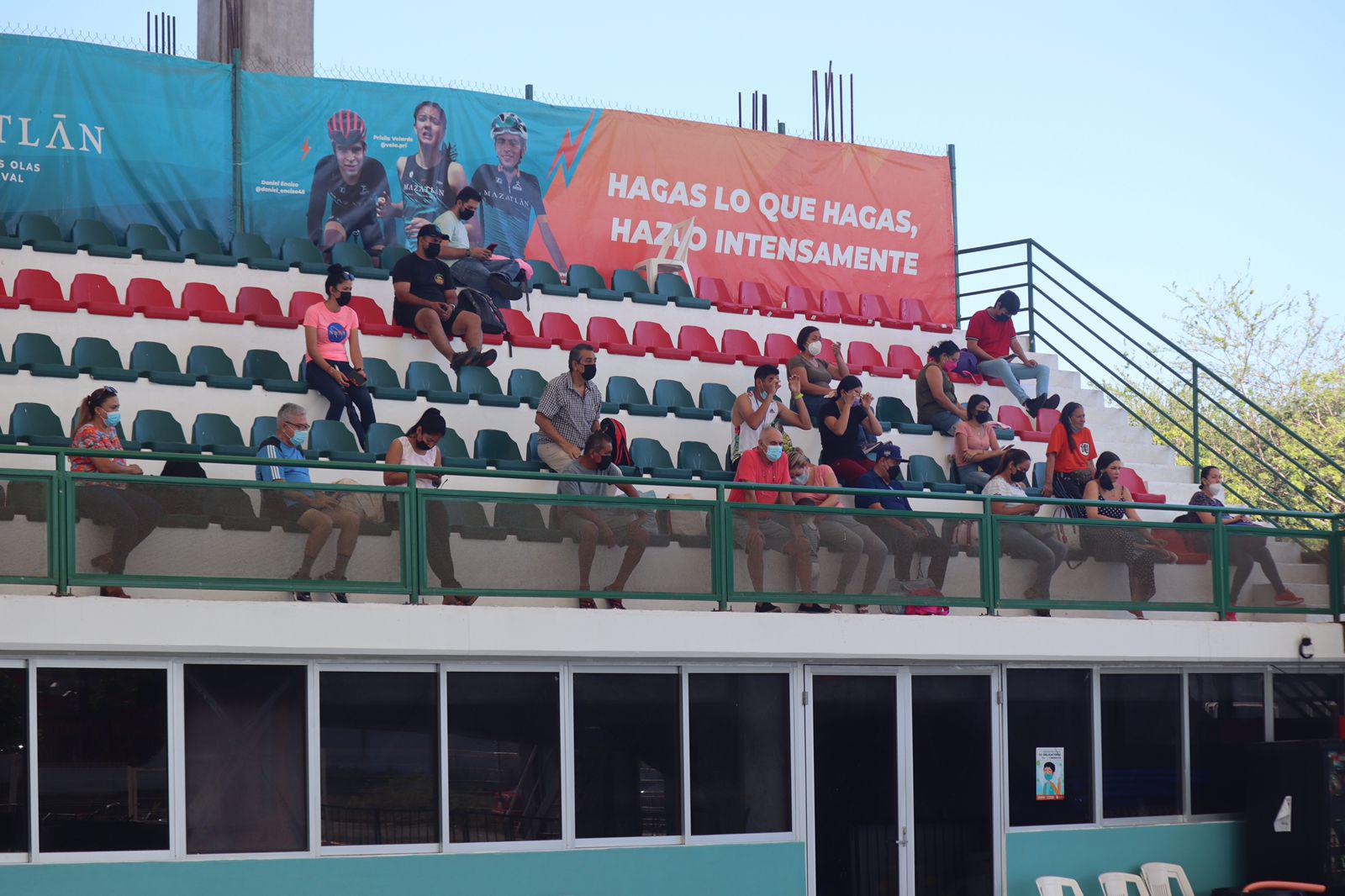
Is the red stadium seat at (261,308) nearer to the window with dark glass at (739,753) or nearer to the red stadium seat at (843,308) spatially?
the window with dark glass at (739,753)

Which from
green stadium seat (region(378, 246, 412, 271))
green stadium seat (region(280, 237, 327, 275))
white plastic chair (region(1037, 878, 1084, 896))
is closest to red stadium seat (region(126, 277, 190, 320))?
green stadium seat (region(280, 237, 327, 275))

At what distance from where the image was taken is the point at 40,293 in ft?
47.7

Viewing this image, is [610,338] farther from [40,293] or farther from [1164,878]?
[1164,878]

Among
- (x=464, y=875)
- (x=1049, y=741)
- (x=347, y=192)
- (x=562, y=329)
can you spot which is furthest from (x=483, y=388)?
(x=1049, y=741)

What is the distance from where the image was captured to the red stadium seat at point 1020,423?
1672 centimetres

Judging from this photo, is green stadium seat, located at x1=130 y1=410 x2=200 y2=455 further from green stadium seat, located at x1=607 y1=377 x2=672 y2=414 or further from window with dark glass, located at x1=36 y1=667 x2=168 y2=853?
green stadium seat, located at x1=607 y1=377 x2=672 y2=414

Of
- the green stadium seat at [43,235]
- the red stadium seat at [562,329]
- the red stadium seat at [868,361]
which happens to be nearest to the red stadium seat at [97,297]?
the green stadium seat at [43,235]

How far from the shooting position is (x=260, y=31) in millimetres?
18031

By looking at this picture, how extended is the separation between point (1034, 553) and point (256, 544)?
5755 mm

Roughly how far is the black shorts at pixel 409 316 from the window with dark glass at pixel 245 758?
5652mm

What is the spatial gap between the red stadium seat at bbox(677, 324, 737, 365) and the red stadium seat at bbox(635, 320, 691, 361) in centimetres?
11

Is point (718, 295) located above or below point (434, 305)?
above

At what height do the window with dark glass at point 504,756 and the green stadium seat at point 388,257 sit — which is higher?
the green stadium seat at point 388,257

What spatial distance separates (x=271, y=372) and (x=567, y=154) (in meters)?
5.63
